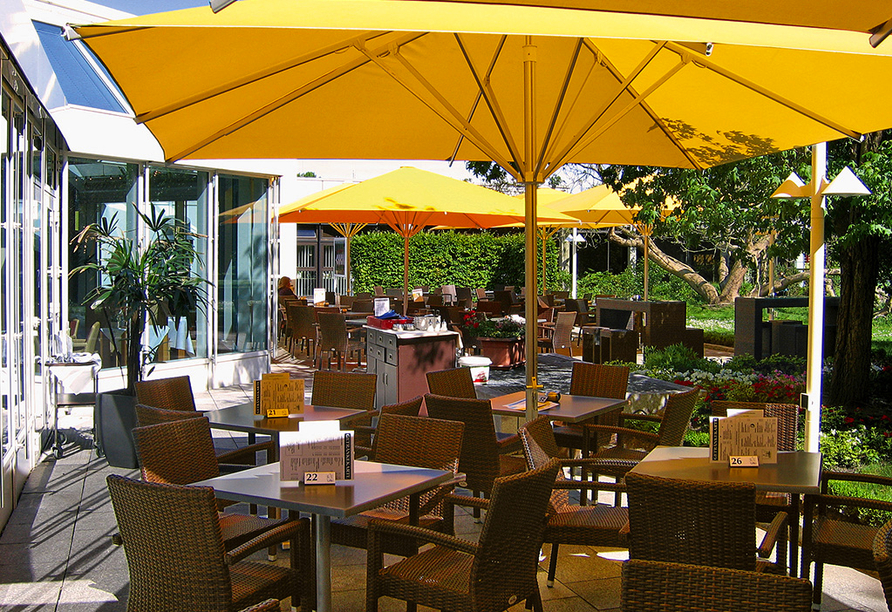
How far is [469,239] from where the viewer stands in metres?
23.8

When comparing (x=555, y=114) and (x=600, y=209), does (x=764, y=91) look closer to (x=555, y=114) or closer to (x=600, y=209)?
(x=555, y=114)

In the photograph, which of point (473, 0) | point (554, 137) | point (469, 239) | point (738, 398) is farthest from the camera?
point (469, 239)

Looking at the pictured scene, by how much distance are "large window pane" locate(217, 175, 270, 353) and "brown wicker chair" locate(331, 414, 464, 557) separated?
6.59 meters

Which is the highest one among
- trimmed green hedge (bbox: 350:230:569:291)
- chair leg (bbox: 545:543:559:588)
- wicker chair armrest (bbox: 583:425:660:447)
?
trimmed green hedge (bbox: 350:230:569:291)

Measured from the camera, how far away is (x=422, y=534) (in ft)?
10.3

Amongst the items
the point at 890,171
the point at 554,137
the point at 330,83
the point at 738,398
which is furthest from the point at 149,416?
the point at 890,171

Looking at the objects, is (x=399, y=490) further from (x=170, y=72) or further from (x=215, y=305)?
(x=215, y=305)

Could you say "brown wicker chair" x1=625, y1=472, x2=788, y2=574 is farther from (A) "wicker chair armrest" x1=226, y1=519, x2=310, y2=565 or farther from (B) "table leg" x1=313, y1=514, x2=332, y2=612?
(A) "wicker chair armrest" x1=226, y1=519, x2=310, y2=565

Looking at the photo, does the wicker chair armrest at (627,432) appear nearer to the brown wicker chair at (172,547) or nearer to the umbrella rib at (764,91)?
the umbrella rib at (764,91)

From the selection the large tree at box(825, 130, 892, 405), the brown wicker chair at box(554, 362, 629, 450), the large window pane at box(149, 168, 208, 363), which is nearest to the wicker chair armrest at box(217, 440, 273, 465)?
the brown wicker chair at box(554, 362, 629, 450)

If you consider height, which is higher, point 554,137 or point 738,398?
point 554,137

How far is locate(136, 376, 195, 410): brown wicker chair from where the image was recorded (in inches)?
203

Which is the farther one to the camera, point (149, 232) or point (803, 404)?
point (149, 232)

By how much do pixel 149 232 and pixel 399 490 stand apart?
7.06 m
